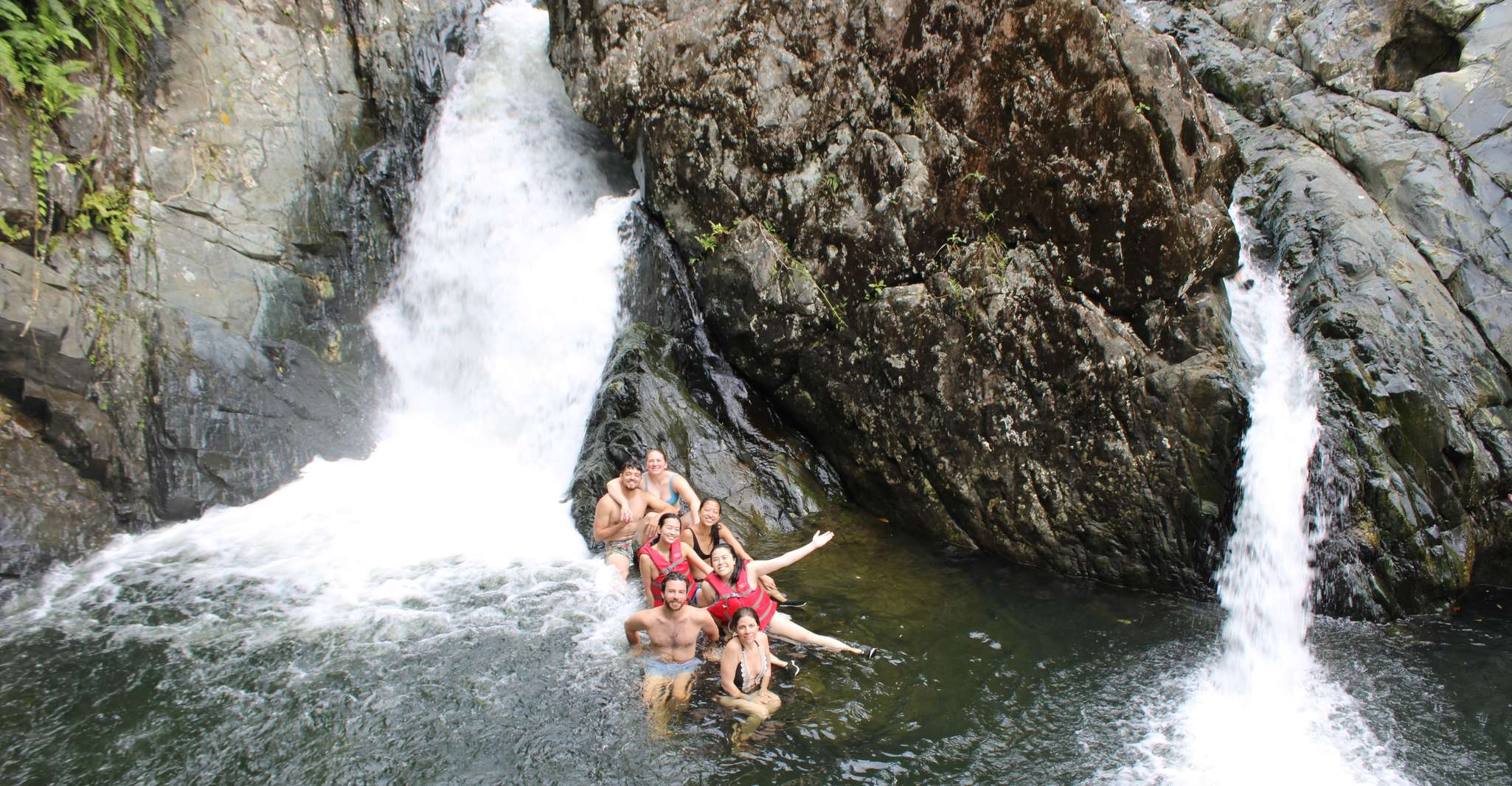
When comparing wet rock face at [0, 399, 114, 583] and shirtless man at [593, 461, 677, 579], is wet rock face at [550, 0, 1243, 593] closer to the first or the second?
shirtless man at [593, 461, 677, 579]

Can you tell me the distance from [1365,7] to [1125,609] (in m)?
8.50

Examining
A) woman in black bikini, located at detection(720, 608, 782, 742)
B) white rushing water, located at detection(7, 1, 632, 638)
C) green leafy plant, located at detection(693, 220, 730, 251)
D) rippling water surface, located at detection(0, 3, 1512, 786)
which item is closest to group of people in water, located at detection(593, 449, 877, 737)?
woman in black bikini, located at detection(720, 608, 782, 742)

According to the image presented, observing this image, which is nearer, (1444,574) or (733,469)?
(1444,574)

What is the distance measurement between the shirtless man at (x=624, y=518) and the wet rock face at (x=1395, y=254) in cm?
595

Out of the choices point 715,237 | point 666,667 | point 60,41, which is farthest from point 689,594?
point 60,41

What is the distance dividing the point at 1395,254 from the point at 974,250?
4327 mm

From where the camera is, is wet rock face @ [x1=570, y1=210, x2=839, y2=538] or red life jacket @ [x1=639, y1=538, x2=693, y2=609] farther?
wet rock face @ [x1=570, y1=210, x2=839, y2=538]

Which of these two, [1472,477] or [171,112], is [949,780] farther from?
[171,112]

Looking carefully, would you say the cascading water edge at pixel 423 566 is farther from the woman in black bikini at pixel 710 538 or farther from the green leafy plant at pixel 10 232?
the green leafy plant at pixel 10 232

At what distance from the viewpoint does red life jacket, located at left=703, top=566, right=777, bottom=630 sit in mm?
6207

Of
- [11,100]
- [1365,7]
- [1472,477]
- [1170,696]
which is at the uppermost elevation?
[1365,7]

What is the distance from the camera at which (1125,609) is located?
7305 mm

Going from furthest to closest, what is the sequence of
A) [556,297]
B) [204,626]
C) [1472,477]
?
1. [556,297]
2. [1472,477]
3. [204,626]

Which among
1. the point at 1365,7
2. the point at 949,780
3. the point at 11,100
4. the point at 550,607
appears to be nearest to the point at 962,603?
the point at 949,780
